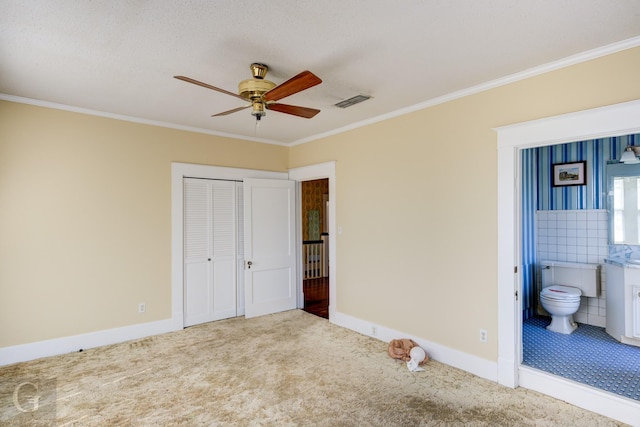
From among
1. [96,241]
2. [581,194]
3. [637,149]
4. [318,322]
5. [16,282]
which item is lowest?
[318,322]

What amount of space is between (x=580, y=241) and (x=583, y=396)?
99.5 inches

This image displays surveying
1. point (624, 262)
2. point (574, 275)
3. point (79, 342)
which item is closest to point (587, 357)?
point (624, 262)

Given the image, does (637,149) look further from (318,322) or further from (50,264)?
(50,264)

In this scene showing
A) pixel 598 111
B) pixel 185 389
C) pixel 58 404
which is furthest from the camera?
pixel 185 389

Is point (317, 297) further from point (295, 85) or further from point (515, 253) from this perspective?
point (295, 85)

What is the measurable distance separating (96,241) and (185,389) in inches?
81.5

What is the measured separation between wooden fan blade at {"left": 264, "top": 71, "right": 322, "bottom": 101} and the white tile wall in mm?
4109

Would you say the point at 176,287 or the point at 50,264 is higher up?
the point at 50,264

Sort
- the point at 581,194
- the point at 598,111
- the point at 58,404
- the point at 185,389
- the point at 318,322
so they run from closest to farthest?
the point at 598,111 → the point at 58,404 → the point at 185,389 → the point at 581,194 → the point at 318,322

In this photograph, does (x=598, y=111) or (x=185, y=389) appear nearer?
(x=598, y=111)

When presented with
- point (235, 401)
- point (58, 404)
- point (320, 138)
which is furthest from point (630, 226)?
point (58, 404)

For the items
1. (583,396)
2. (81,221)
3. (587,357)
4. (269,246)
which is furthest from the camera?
(269,246)

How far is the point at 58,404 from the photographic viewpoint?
2602mm

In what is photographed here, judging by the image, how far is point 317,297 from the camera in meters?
6.12
